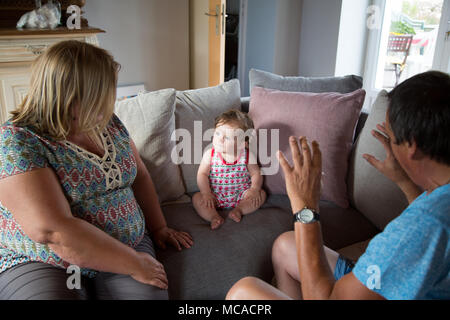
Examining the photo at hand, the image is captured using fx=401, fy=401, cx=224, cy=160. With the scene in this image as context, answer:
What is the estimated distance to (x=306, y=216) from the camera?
3.35 feet

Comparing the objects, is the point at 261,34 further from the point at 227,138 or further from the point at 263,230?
the point at 263,230

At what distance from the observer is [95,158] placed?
1.22 m

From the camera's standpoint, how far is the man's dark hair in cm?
82

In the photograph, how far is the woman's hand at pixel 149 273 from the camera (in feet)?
3.89

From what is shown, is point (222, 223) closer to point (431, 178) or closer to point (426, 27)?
point (431, 178)

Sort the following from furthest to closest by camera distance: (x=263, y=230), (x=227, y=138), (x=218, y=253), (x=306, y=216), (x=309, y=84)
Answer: (x=309, y=84) < (x=227, y=138) < (x=263, y=230) < (x=218, y=253) < (x=306, y=216)

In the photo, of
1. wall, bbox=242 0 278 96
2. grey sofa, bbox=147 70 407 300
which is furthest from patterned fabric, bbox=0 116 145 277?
wall, bbox=242 0 278 96

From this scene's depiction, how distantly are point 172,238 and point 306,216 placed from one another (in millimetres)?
637

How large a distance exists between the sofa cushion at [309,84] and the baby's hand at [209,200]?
0.64 m

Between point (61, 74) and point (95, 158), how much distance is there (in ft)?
0.89

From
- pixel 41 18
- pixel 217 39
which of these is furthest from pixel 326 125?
pixel 217 39

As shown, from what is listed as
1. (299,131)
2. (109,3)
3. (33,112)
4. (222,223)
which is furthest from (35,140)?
(109,3)

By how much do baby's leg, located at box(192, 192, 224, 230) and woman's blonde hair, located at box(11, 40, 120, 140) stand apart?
684 millimetres

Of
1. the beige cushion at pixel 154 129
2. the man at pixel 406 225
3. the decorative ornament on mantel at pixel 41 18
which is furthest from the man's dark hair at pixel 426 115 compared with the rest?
the decorative ornament on mantel at pixel 41 18
